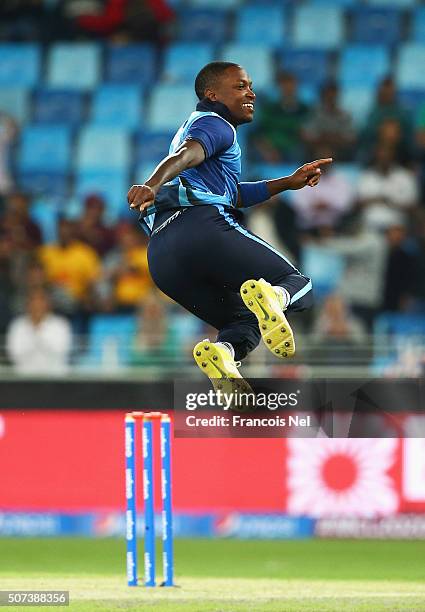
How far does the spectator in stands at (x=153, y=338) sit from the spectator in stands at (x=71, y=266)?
85 cm

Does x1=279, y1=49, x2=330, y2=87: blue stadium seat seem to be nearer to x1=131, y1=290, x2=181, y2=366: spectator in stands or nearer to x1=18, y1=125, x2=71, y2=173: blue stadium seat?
x1=18, y1=125, x2=71, y2=173: blue stadium seat

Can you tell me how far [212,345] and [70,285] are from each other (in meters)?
6.43

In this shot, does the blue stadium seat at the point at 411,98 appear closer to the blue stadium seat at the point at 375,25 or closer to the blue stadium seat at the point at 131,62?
the blue stadium seat at the point at 375,25

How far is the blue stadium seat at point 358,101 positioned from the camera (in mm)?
15172

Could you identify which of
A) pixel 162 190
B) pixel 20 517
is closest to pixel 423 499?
pixel 20 517

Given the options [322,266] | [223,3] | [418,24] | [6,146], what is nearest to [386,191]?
[322,266]

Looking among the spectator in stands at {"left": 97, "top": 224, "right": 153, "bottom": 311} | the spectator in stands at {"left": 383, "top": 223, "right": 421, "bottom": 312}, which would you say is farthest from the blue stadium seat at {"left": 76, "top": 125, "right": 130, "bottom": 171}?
the spectator in stands at {"left": 383, "top": 223, "right": 421, "bottom": 312}

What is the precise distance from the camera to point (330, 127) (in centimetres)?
1453

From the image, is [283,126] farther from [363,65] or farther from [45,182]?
[45,182]

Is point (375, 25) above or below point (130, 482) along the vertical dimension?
above

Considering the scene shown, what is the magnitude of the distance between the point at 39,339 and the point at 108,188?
3.10m

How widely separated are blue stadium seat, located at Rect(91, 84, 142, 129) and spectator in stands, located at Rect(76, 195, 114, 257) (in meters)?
2.26

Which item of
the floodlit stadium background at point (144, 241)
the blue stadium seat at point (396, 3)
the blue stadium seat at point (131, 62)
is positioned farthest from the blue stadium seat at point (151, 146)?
the blue stadium seat at point (396, 3)

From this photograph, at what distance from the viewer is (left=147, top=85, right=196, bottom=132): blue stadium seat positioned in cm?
1596
